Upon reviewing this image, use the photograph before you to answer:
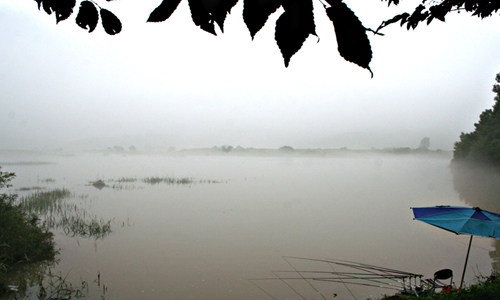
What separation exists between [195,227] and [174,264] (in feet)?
14.5

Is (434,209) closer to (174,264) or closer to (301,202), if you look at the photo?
(174,264)

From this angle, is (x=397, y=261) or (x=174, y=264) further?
(x=397, y=261)

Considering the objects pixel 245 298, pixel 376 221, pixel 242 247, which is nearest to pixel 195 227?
pixel 242 247

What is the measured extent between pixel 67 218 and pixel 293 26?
14.9 m

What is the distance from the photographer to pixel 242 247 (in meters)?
10.7

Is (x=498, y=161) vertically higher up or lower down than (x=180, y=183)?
higher up

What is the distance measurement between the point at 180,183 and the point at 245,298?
20339 millimetres

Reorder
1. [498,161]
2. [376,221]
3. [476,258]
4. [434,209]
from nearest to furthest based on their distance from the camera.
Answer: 1. [434,209]
2. [476,258]
3. [376,221]
4. [498,161]

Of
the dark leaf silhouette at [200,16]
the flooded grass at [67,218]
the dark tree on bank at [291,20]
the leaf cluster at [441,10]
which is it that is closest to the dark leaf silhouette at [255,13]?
the dark tree on bank at [291,20]

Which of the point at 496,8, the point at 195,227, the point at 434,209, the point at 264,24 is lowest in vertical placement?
the point at 195,227

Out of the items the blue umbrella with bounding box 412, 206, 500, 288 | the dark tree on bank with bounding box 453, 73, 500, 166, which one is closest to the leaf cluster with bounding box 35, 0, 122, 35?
the blue umbrella with bounding box 412, 206, 500, 288

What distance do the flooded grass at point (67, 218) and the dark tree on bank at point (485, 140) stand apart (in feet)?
121

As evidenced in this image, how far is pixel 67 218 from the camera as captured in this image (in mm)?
12727

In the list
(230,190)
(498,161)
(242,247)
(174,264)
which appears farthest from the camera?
(498,161)
